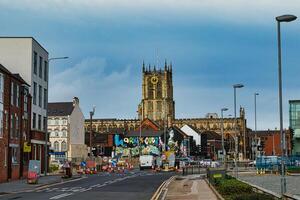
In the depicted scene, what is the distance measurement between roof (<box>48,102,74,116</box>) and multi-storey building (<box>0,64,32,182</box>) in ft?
237

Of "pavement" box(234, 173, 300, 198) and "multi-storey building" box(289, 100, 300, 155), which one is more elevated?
"multi-storey building" box(289, 100, 300, 155)

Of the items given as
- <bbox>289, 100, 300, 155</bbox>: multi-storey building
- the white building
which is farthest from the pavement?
the white building

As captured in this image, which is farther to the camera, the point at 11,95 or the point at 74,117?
the point at 74,117

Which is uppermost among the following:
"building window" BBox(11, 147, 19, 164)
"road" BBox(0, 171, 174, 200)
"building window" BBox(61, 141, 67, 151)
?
"building window" BBox(61, 141, 67, 151)

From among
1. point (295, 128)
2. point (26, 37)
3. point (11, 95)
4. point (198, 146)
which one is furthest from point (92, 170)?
point (198, 146)

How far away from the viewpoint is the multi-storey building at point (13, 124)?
143ft

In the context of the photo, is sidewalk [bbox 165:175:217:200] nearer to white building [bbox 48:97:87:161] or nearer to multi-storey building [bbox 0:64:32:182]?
multi-storey building [bbox 0:64:32:182]

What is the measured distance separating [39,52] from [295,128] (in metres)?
68.2

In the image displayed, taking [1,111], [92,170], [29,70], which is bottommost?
[92,170]

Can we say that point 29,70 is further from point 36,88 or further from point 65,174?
point 65,174

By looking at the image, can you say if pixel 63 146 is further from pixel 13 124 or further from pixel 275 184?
pixel 275 184

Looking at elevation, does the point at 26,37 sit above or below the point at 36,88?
above

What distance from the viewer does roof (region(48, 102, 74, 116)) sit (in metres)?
126

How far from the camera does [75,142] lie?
128m
